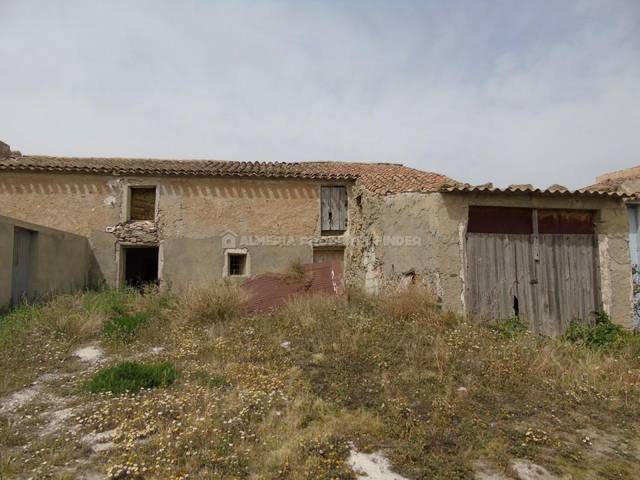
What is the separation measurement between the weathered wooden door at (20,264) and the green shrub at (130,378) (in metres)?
Result: 5.17

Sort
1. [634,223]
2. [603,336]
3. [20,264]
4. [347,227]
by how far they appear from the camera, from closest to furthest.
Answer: [603,336], [634,223], [20,264], [347,227]

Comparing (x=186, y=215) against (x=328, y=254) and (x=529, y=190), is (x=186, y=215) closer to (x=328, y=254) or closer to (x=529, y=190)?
(x=328, y=254)

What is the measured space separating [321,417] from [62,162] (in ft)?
40.7

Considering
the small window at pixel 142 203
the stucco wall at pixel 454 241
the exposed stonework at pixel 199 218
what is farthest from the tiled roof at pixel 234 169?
the stucco wall at pixel 454 241

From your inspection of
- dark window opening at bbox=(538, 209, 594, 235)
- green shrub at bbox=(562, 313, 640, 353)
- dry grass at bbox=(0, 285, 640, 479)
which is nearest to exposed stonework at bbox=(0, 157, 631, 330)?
dark window opening at bbox=(538, 209, 594, 235)

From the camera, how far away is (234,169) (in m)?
13.5

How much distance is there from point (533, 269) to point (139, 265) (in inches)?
448

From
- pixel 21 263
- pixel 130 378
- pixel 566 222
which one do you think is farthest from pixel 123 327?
pixel 566 222

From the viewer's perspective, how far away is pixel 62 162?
44.6ft

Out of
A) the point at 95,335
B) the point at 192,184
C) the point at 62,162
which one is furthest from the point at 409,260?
the point at 62,162

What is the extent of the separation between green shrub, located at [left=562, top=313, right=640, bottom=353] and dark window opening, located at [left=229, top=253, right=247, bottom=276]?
8.29 metres

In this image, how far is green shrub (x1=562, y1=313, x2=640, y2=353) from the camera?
7.88m

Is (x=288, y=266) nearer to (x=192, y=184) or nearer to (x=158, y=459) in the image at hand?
(x=192, y=184)

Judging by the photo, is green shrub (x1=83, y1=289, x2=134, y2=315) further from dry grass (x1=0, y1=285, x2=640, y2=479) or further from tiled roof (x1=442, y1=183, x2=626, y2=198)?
tiled roof (x1=442, y1=183, x2=626, y2=198)
